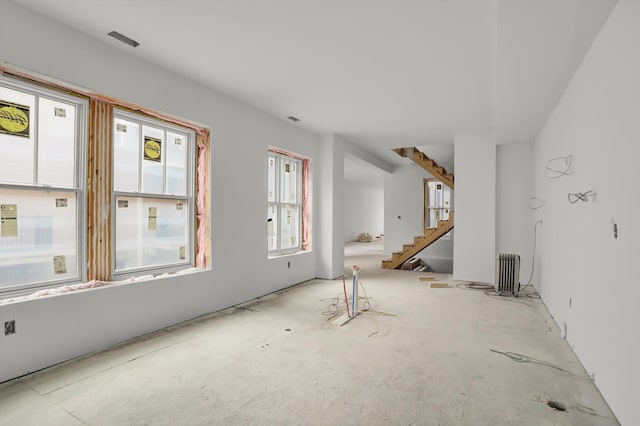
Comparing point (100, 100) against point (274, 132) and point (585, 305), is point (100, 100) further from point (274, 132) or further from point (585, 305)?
point (585, 305)

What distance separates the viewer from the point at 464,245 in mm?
6559

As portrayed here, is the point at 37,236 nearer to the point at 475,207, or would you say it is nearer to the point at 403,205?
the point at 475,207

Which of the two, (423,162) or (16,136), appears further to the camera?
(423,162)

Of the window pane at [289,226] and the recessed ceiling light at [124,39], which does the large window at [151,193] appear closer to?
the recessed ceiling light at [124,39]

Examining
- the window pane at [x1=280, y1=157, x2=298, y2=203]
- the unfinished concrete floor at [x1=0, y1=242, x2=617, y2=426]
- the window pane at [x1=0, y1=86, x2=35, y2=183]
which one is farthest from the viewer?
the window pane at [x1=280, y1=157, x2=298, y2=203]

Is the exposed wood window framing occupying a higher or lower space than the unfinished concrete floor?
higher

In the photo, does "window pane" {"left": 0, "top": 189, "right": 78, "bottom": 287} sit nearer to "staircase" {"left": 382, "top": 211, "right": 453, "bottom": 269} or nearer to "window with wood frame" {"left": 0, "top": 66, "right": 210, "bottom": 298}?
"window with wood frame" {"left": 0, "top": 66, "right": 210, "bottom": 298}

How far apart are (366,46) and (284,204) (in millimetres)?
3494

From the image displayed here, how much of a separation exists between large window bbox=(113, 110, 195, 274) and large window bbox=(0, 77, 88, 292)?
37cm

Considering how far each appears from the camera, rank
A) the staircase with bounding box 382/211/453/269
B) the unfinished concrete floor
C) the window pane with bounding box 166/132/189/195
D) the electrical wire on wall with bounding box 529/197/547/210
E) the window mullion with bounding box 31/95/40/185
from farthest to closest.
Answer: the staircase with bounding box 382/211/453/269 < the electrical wire on wall with bounding box 529/197/547/210 < the window pane with bounding box 166/132/189/195 < the window mullion with bounding box 31/95/40/185 < the unfinished concrete floor

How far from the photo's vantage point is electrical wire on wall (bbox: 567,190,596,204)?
274 centimetres

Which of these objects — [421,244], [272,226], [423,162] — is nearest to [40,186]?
[272,226]

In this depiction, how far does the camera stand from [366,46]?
326cm

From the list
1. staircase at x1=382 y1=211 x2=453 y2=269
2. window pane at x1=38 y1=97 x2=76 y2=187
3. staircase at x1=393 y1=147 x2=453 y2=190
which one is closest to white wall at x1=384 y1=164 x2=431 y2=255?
staircase at x1=393 y1=147 x2=453 y2=190
